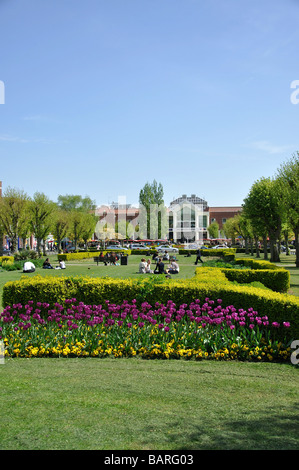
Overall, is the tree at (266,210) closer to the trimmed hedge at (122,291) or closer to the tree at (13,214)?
the tree at (13,214)

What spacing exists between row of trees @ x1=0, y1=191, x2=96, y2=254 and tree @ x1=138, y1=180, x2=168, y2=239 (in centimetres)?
1626

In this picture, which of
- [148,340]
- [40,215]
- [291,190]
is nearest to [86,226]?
[40,215]

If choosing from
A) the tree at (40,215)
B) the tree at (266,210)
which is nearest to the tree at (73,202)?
the tree at (40,215)

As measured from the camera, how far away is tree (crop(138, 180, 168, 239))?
76188 mm

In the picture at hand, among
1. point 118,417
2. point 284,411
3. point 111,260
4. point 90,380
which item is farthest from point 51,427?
point 111,260

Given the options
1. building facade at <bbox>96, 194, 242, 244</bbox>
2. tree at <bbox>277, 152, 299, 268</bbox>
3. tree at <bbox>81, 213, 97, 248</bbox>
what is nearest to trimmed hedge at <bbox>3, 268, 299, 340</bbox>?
tree at <bbox>277, 152, 299, 268</bbox>

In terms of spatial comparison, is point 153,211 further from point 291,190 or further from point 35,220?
point 291,190

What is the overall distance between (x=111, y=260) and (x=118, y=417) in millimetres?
28644

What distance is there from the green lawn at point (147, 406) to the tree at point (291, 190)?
23.9 meters

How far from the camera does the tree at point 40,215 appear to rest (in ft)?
157

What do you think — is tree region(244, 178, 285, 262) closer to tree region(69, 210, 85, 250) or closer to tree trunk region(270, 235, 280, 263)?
tree trunk region(270, 235, 280, 263)

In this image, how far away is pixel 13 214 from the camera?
132 feet

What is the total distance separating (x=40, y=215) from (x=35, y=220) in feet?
2.76

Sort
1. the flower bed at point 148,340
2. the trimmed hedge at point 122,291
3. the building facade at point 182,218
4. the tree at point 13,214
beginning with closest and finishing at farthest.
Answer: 1. the flower bed at point 148,340
2. the trimmed hedge at point 122,291
3. the tree at point 13,214
4. the building facade at point 182,218
